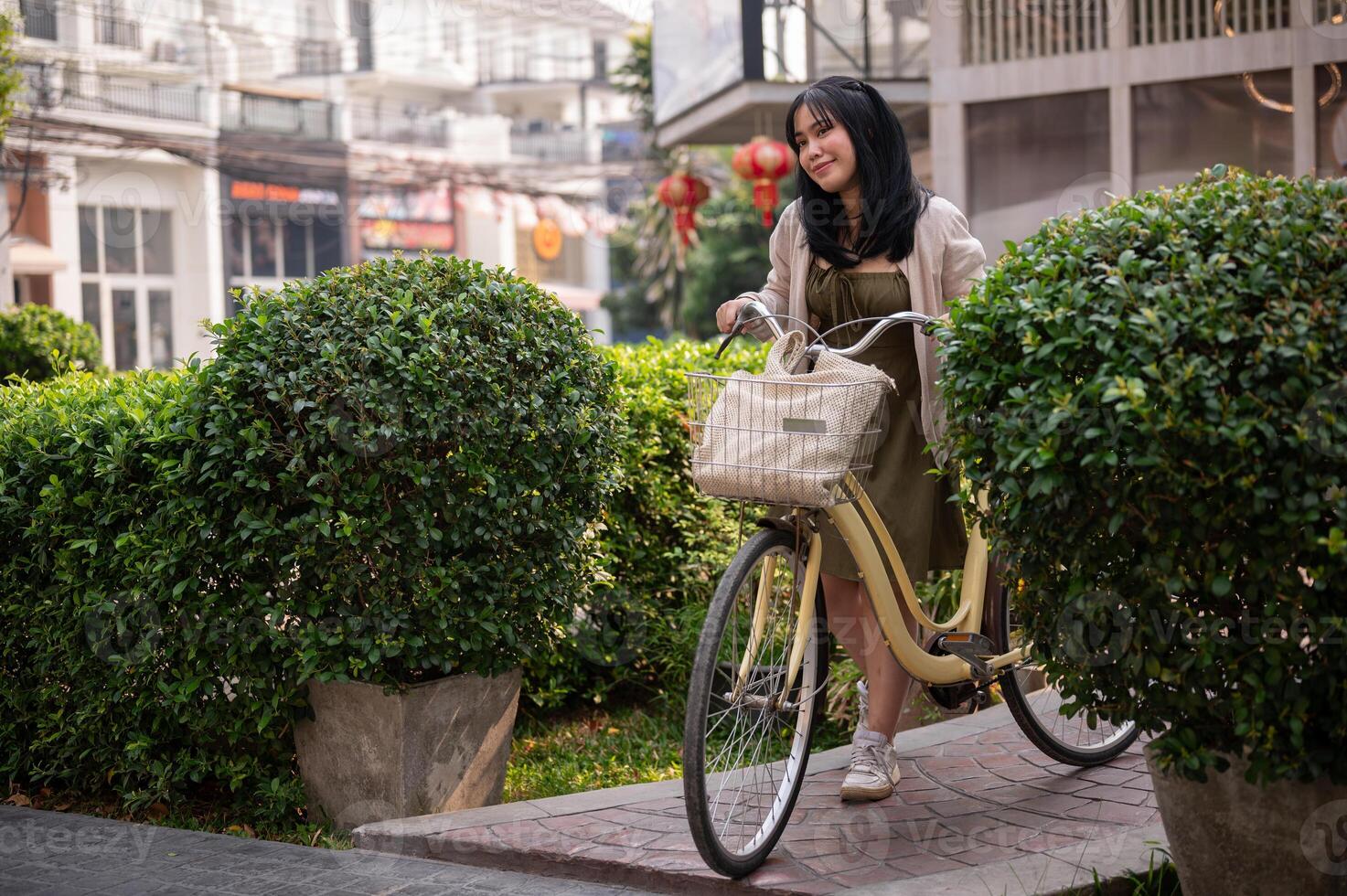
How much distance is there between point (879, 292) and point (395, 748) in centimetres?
186

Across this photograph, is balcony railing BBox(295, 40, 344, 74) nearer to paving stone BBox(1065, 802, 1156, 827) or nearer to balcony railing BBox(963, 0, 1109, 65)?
balcony railing BBox(963, 0, 1109, 65)

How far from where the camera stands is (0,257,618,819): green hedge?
143 inches

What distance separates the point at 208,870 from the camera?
3.44 m

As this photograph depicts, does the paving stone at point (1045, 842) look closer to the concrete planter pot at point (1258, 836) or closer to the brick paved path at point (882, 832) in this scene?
the brick paved path at point (882, 832)

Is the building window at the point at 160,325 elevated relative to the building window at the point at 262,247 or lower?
lower

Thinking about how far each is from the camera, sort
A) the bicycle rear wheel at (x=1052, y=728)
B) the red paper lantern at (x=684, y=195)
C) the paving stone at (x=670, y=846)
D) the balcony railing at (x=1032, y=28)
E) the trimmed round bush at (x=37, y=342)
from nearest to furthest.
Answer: the paving stone at (x=670, y=846) → the bicycle rear wheel at (x=1052, y=728) → the balcony railing at (x=1032, y=28) → the trimmed round bush at (x=37, y=342) → the red paper lantern at (x=684, y=195)

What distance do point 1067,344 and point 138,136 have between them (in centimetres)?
3027

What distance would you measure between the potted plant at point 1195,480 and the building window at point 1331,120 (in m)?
8.44

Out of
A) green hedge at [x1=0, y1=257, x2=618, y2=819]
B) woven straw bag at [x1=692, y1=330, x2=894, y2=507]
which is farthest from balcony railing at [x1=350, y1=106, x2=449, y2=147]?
woven straw bag at [x1=692, y1=330, x2=894, y2=507]

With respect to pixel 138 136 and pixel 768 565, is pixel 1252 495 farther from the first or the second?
pixel 138 136

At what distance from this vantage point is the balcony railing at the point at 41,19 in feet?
97.8

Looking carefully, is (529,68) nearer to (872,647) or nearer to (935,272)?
(935,272)

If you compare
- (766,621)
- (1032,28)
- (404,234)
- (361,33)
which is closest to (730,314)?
(766,621)

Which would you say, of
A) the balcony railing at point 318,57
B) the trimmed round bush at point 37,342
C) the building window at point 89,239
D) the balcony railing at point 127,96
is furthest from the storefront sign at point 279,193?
the trimmed round bush at point 37,342
